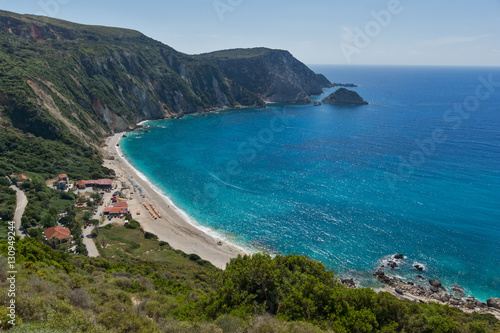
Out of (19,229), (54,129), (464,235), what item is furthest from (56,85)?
(464,235)

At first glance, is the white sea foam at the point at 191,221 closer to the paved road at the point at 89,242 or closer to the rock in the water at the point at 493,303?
the paved road at the point at 89,242

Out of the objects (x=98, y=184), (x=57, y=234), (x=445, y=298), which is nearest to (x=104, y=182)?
(x=98, y=184)

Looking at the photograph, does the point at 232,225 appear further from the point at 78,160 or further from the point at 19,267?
the point at 78,160

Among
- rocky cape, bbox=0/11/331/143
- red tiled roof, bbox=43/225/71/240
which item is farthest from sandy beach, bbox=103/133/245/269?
rocky cape, bbox=0/11/331/143

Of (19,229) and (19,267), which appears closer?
(19,267)

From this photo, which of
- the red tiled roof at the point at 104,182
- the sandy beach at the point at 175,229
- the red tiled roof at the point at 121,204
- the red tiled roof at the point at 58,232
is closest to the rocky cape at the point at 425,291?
the sandy beach at the point at 175,229

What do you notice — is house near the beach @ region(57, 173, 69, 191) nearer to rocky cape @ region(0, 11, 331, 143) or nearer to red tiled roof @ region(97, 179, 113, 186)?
red tiled roof @ region(97, 179, 113, 186)
